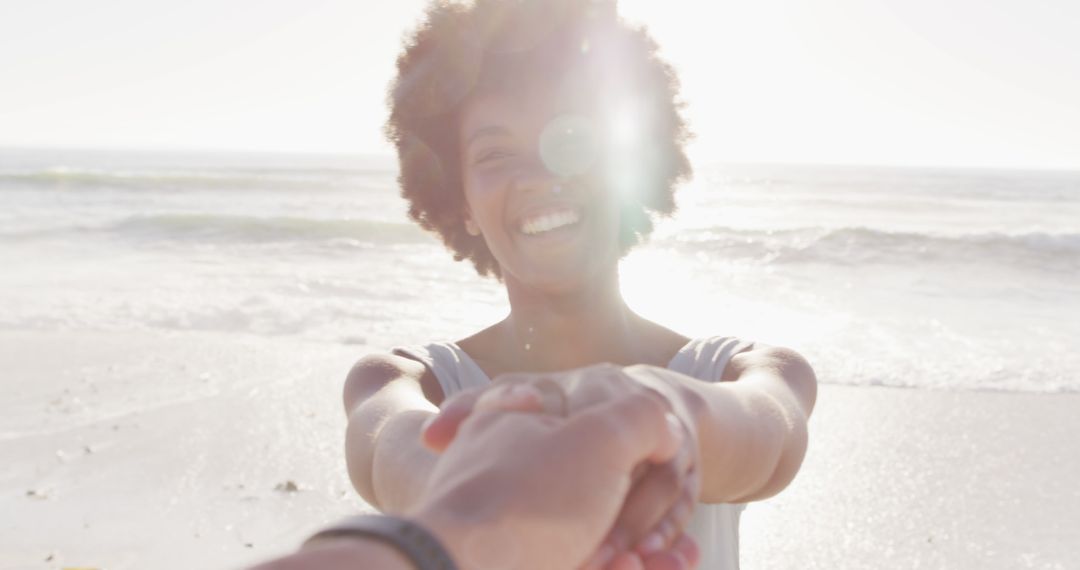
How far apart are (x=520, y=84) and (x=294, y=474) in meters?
3.45

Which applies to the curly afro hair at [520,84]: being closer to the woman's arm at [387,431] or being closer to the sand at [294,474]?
the woman's arm at [387,431]

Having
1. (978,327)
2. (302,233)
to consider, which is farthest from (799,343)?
(302,233)

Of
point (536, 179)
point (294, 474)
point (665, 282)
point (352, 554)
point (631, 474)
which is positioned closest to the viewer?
point (352, 554)

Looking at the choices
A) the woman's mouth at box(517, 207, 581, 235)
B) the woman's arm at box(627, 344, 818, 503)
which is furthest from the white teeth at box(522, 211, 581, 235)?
the woman's arm at box(627, 344, 818, 503)

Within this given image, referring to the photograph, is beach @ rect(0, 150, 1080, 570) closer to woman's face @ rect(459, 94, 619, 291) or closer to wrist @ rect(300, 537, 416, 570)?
wrist @ rect(300, 537, 416, 570)

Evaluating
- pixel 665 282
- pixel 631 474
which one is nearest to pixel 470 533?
pixel 631 474

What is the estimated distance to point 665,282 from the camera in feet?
38.4

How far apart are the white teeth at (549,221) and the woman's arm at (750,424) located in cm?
48

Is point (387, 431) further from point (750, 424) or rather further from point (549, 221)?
point (549, 221)

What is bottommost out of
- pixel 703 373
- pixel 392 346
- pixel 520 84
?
pixel 392 346

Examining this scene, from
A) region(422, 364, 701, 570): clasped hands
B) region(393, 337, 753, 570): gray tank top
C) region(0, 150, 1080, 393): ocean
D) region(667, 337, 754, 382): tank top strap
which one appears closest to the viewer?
region(422, 364, 701, 570): clasped hands

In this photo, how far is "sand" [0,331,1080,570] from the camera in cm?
417

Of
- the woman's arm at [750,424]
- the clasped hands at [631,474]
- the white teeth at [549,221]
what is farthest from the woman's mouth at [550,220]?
the clasped hands at [631,474]

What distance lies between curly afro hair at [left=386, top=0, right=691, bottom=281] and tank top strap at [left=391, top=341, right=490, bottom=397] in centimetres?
A: 49
